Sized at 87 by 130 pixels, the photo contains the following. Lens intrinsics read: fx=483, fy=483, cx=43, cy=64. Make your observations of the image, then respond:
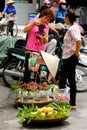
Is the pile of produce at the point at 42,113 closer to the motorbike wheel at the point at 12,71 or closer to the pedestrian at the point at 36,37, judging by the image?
the pedestrian at the point at 36,37

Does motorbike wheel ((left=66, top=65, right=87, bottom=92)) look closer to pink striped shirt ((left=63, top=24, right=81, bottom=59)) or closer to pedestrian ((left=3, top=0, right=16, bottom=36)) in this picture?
pink striped shirt ((left=63, top=24, right=81, bottom=59))

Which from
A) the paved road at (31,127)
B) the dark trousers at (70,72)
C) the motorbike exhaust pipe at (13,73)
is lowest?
the paved road at (31,127)

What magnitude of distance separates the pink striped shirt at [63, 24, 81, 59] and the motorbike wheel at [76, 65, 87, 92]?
185 cm

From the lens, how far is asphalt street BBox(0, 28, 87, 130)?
7.41m

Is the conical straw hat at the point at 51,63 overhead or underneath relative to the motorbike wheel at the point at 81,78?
overhead

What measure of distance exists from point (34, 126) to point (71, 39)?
1787mm

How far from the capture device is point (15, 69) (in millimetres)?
10500

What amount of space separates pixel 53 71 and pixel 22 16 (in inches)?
739

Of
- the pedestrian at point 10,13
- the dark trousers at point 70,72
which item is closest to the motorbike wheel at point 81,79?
the dark trousers at point 70,72

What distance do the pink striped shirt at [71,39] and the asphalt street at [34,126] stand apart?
104 cm

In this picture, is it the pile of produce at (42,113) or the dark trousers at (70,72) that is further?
the dark trousers at (70,72)

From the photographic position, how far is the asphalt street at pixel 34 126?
741 cm

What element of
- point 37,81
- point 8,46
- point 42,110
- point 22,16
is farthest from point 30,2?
point 42,110

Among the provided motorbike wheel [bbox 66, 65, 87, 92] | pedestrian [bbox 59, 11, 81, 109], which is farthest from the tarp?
pedestrian [bbox 59, 11, 81, 109]
